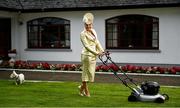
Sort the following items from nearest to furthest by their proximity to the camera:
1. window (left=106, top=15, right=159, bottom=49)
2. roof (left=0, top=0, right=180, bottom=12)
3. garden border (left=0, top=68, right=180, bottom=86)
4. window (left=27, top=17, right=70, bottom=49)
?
1. garden border (left=0, top=68, right=180, bottom=86)
2. roof (left=0, top=0, right=180, bottom=12)
3. window (left=106, top=15, right=159, bottom=49)
4. window (left=27, top=17, right=70, bottom=49)

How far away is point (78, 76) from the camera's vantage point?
16766mm

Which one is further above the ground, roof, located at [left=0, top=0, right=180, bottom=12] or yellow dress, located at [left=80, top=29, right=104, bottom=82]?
roof, located at [left=0, top=0, right=180, bottom=12]

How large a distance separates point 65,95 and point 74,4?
1000 centimetres

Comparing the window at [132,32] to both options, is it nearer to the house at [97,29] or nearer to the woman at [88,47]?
the house at [97,29]

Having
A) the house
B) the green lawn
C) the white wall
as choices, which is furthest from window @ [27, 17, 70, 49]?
the green lawn

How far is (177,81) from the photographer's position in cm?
1525

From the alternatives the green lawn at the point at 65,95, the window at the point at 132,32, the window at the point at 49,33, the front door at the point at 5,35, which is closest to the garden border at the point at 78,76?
the green lawn at the point at 65,95

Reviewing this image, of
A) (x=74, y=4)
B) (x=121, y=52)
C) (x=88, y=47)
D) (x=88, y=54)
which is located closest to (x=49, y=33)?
(x=74, y=4)

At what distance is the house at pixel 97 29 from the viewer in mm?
20141

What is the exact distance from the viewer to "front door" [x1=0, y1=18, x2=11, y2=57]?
23597 millimetres

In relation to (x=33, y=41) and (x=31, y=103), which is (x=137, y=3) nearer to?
(x=33, y=41)

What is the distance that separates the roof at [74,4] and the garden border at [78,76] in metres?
4.72

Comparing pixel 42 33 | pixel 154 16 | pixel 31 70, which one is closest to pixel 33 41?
pixel 42 33

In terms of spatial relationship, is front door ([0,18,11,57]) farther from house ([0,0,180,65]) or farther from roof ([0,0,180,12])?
roof ([0,0,180,12])
